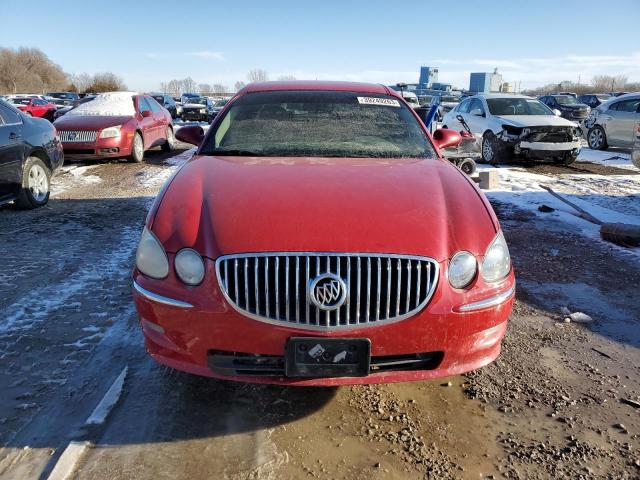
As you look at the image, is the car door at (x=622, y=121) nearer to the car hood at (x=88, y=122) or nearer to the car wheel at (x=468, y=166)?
the car wheel at (x=468, y=166)

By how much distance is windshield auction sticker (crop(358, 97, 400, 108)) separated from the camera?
12.9 feet

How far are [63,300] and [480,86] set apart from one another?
2461 inches

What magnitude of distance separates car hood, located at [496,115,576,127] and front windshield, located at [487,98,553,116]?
380mm

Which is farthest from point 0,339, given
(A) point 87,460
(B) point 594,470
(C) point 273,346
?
(B) point 594,470

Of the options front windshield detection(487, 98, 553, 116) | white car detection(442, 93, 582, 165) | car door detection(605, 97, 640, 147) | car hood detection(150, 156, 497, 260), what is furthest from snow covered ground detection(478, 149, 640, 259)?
car hood detection(150, 156, 497, 260)

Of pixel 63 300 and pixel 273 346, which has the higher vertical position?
pixel 273 346

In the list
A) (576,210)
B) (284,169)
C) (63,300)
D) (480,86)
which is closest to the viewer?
(284,169)

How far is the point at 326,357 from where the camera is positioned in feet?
7.25

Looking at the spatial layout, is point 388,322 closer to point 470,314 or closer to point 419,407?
point 470,314

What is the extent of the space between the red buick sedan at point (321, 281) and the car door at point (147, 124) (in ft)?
30.5

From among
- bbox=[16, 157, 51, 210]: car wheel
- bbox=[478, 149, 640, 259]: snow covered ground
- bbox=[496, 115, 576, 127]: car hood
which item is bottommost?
bbox=[478, 149, 640, 259]: snow covered ground

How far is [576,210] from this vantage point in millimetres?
7070

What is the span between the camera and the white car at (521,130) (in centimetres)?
1079

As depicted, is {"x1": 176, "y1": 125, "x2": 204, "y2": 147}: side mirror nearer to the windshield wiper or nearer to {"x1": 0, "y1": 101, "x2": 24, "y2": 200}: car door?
the windshield wiper
